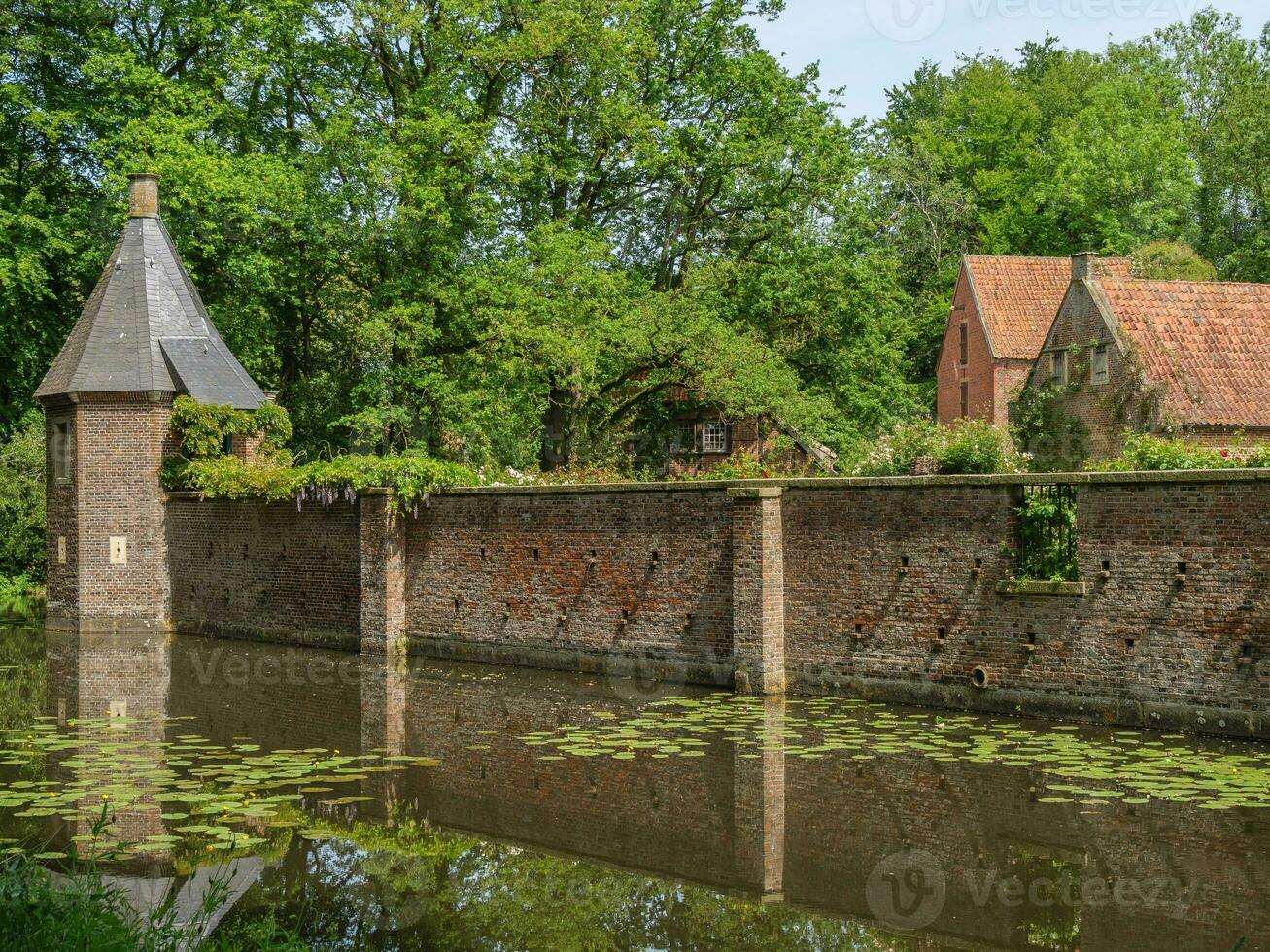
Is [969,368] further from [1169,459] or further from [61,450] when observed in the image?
[1169,459]

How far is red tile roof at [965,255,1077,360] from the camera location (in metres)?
39.3

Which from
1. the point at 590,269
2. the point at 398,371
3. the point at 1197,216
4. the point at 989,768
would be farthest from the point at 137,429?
the point at 1197,216

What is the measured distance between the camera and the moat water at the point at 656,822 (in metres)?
7.28

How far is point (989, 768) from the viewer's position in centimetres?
1098

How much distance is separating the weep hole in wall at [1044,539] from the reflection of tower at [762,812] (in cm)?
292

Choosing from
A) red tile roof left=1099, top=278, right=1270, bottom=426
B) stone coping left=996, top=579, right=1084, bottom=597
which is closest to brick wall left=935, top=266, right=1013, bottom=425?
red tile roof left=1099, top=278, right=1270, bottom=426

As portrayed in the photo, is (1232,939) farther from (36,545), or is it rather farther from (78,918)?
(36,545)

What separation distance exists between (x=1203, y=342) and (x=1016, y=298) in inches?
572

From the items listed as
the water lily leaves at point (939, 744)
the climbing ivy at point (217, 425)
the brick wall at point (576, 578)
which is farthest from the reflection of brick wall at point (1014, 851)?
the climbing ivy at point (217, 425)

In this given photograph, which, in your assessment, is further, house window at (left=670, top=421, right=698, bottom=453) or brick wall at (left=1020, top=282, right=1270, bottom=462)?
house window at (left=670, top=421, right=698, bottom=453)

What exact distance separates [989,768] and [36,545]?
95.8ft

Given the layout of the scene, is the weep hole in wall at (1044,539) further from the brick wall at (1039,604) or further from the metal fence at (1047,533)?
the brick wall at (1039,604)

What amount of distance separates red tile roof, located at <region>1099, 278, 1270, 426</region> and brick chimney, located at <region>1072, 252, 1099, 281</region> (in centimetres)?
69

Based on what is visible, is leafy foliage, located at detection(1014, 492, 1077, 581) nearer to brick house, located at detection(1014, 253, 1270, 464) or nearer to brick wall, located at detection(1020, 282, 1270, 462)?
Answer: brick house, located at detection(1014, 253, 1270, 464)
